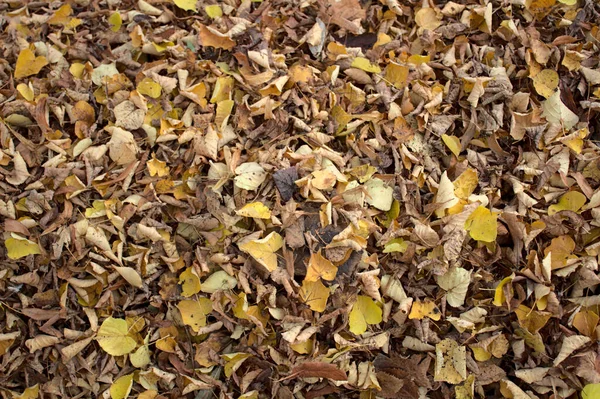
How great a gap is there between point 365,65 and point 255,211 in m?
0.49

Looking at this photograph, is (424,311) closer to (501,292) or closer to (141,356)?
(501,292)

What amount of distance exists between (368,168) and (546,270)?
432mm

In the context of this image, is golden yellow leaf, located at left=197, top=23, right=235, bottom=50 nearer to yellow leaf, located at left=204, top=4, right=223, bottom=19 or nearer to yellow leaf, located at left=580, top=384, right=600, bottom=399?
yellow leaf, located at left=204, top=4, right=223, bottom=19

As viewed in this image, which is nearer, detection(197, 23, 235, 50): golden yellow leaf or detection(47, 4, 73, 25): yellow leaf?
detection(197, 23, 235, 50): golden yellow leaf

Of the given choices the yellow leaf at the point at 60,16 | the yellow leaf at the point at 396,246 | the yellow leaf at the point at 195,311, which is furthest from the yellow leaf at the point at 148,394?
the yellow leaf at the point at 60,16

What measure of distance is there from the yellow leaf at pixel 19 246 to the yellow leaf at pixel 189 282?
1.13ft

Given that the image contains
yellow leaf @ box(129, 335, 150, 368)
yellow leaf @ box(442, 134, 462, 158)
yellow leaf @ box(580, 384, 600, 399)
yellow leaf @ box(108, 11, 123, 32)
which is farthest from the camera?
yellow leaf @ box(108, 11, 123, 32)

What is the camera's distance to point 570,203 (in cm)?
134

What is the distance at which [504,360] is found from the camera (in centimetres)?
128

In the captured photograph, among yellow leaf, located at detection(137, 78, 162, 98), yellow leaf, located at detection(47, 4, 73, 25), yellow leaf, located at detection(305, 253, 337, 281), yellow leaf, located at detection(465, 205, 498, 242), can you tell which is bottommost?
yellow leaf, located at detection(305, 253, 337, 281)

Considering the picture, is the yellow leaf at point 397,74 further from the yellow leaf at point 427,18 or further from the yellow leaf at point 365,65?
the yellow leaf at point 427,18

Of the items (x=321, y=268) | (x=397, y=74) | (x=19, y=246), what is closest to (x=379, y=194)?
(x=321, y=268)

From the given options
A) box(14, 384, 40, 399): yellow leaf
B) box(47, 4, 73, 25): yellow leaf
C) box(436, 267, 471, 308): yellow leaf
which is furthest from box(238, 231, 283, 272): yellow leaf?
box(47, 4, 73, 25): yellow leaf

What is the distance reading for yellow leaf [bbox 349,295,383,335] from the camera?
1.24 meters
